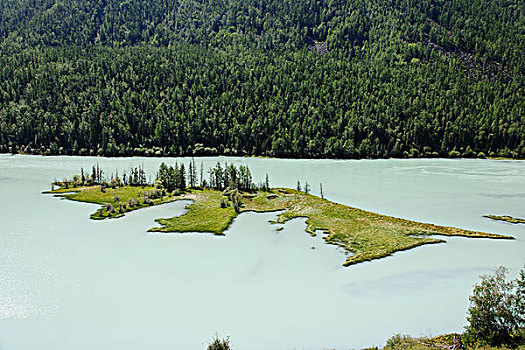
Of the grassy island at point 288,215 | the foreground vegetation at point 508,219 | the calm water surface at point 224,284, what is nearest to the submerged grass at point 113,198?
the grassy island at point 288,215

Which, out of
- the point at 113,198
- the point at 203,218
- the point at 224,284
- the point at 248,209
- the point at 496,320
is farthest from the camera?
the point at 113,198

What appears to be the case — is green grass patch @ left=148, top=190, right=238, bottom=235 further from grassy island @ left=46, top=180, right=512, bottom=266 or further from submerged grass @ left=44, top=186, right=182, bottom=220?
submerged grass @ left=44, top=186, right=182, bottom=220

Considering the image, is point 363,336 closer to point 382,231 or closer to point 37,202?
point 382,231

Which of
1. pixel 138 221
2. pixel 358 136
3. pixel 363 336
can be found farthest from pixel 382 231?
pixel 358 136

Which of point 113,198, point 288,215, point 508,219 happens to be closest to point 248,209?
point 288,215

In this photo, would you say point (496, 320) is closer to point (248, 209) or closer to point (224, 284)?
point (224, 284)

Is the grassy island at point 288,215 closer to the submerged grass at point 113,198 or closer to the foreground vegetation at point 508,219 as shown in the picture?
the submerged grass at point 113,198
